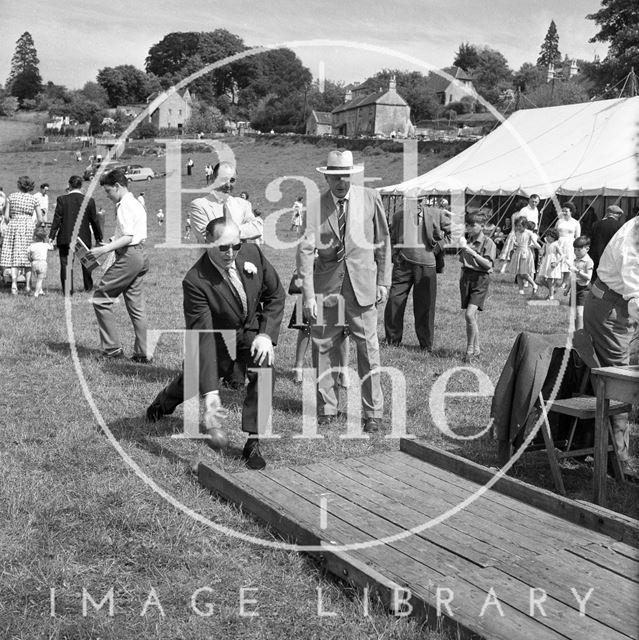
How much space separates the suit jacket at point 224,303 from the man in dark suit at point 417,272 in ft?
13.1

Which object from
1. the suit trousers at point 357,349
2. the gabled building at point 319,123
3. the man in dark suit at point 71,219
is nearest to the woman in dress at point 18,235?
the man in dark suit at point 71,219

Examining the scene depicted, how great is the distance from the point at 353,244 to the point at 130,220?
9.50 ft

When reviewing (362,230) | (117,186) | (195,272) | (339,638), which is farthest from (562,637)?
(117,186)

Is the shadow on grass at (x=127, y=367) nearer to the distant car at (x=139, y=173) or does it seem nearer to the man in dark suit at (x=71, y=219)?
the man in dark suit at (x=71, y=219)

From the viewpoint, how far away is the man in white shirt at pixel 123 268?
786cm

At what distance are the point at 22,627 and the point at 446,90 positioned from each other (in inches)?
4357

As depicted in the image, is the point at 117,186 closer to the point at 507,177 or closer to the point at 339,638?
the point at 339,638

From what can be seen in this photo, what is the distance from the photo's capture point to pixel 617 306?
493 cm

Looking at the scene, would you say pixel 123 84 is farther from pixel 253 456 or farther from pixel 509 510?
pixel 509 510

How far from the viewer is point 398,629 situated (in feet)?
10.1

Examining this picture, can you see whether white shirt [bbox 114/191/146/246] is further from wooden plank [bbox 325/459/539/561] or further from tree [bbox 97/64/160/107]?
tree [bbox 97/64/160/107]

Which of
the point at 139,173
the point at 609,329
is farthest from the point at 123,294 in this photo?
the point at 139,173

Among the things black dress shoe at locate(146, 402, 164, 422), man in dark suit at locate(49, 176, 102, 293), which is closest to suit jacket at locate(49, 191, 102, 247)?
man in dark suit at locate(49, 176, 102, 293)

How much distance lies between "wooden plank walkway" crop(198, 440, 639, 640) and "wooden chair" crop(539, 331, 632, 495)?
0.49m
